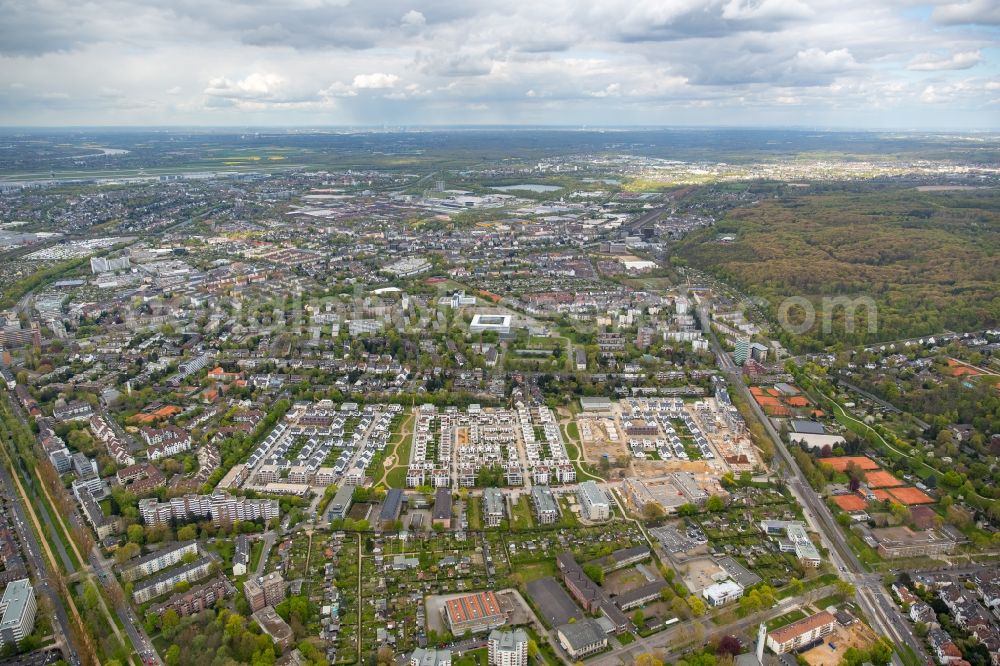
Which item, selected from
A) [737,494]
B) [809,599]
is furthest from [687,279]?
[809,599]

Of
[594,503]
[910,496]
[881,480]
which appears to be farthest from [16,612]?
[910,496]

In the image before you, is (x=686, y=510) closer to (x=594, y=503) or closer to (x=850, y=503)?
(x=594, y=503)

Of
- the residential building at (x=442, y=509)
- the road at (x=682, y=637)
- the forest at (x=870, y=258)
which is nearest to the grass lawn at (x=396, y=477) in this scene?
the residential building at (x=442, y=509)

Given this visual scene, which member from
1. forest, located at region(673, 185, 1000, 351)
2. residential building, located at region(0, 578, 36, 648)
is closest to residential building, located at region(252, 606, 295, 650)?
residential building, located at region(0, 578, 36, 648)

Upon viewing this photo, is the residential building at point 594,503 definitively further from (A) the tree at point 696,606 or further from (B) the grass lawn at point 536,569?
(A) the tree at point 696,606

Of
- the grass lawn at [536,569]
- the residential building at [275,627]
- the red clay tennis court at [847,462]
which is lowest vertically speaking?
the grass lawn at [536,569]

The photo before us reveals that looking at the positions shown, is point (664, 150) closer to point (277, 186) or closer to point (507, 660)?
point (277, 186)

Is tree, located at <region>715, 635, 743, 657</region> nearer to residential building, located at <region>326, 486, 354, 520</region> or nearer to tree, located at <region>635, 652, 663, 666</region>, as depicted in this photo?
Answer: tree, located at <region>635, 652, 663, 666</region>
